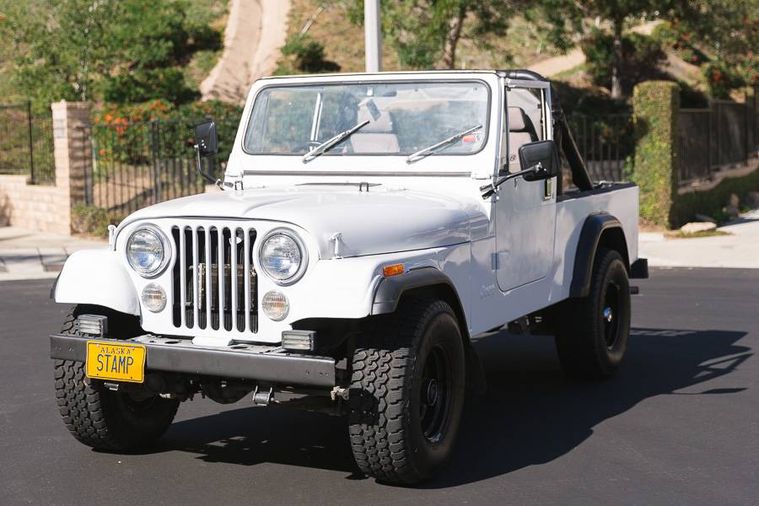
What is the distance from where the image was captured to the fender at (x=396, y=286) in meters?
5.34

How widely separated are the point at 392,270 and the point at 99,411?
1.76 meters

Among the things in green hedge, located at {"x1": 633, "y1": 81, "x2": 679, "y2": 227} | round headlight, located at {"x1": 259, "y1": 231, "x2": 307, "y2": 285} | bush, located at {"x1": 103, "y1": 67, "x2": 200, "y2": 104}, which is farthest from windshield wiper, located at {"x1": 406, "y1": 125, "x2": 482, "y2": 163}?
bush, located at {"x1": 103, "y1": 67, "x2": 200, "y2": 104}

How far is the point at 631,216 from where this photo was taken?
898cm

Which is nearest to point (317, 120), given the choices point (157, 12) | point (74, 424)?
point (74, 424)

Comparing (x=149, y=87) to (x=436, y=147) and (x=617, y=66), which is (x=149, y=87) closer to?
(x=617, y=66)

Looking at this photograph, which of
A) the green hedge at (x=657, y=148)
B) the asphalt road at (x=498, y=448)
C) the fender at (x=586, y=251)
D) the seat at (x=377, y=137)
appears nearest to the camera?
the asphalt road at (x=498, y=448)

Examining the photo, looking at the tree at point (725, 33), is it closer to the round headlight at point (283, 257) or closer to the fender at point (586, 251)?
the fender at point (586, 251)

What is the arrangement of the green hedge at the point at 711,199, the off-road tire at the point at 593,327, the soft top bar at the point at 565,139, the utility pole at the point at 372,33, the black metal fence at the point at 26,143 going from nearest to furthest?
the soft top bar at the point at 565,139 < the off-road tire at the point at 593,327 < the utility pole at the point at 372,33 < the green hedge at the point at 711,199 < the black metal fence at the point at 26,143

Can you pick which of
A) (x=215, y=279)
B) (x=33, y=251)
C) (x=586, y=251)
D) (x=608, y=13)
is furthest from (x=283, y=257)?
(x=608, y=13)

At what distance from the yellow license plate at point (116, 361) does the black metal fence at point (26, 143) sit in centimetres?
1546

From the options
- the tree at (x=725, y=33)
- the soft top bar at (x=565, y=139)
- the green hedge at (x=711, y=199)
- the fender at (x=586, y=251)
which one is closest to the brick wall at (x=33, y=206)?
the green hedge at (x=711, y=199)

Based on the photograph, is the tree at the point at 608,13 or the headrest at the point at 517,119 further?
the tree at the point at 608,13

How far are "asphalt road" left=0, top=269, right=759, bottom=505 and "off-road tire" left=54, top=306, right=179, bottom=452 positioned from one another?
13cm

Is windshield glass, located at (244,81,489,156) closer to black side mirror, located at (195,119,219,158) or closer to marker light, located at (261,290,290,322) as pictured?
black side mirror, located at (195,119,219,158)
